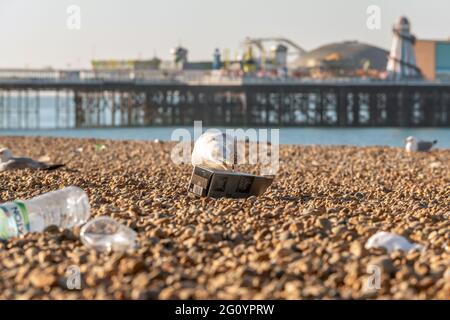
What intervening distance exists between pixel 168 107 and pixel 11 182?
2299 inches

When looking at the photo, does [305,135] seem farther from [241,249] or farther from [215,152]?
[241,249]

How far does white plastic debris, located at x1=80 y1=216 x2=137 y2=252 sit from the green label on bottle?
0.67 m

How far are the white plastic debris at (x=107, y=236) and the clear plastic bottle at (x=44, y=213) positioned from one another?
26.8 inches

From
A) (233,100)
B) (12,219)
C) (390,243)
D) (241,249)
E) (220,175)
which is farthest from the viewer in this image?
(233,100)

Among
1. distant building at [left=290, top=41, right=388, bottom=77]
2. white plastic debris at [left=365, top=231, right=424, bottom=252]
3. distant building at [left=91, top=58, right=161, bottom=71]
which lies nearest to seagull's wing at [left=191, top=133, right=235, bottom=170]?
white plastic debris at [left=365, top=231, right=424, bottom=252]

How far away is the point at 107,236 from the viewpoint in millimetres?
7359

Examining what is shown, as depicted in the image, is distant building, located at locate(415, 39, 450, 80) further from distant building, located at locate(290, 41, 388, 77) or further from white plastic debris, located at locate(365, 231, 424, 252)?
white plastic debris, located at locate(365, 231, 424, 252)

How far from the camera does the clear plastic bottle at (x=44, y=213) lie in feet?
26.1

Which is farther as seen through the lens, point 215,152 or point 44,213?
point 215,152

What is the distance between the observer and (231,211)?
31.1 ft

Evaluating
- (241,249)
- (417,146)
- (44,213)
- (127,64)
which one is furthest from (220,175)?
(127,64)

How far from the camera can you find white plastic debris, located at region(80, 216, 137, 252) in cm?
719

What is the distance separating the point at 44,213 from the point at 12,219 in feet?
1.50
